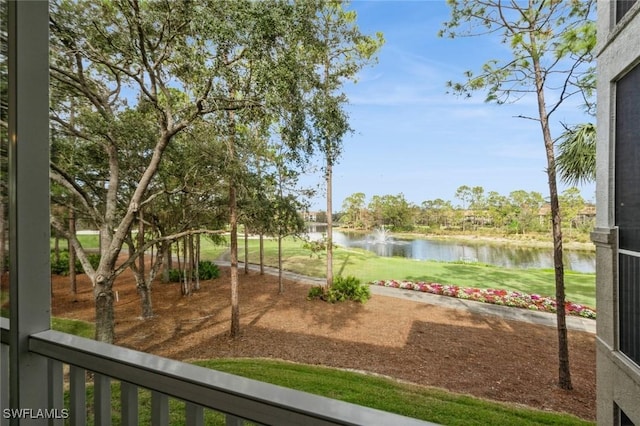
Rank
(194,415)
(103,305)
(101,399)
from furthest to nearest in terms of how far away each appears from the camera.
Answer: (103,305), (101,399), (194,415)

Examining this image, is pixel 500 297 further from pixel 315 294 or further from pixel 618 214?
pixel 618 214

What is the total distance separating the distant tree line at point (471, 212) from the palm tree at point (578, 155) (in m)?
0.35

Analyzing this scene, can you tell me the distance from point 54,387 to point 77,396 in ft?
0.32

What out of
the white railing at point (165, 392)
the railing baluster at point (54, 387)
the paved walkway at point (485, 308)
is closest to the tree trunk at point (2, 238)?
the white railing at point (165, 392)

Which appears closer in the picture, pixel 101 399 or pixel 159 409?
pixel 159 409

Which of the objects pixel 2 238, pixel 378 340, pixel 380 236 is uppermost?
pixel 2 238

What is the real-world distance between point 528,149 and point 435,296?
3.86m

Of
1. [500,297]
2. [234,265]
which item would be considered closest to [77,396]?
[234,265]

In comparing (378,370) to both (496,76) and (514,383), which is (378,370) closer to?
(514,383)

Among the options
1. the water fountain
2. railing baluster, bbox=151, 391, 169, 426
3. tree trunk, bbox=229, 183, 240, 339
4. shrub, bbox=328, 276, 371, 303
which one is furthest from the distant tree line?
railing baluster, bbox=151, 391, 169, 426

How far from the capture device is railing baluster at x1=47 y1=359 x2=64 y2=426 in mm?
816

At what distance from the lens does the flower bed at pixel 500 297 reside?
196 inches

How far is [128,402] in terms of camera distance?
0.70 metres

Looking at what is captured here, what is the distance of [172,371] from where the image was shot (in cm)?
61
